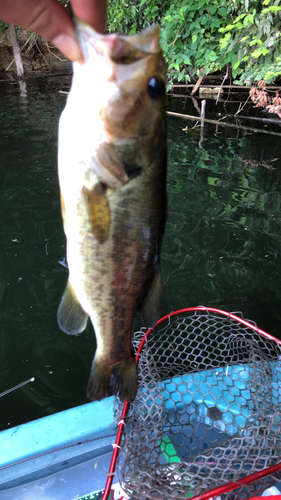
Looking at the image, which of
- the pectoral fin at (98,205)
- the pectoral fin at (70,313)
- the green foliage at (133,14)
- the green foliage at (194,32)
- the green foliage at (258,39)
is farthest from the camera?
the green foliage at (133,14)

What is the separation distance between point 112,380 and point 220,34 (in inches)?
511

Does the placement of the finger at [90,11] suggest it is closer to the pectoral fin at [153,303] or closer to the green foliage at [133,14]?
the pectoral fin at [153,303]

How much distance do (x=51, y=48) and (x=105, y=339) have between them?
95.2ft

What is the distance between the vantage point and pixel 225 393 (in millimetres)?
2762

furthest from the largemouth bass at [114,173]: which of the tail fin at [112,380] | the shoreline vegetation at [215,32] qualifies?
the shoreline vegetation at [215,32]

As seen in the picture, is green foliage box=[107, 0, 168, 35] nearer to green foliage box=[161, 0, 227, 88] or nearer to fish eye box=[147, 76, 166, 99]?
green foliage box=[161, 0, 227, 88]

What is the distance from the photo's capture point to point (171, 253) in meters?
5.61

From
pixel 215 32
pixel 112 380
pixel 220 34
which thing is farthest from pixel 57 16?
pixel 215 32

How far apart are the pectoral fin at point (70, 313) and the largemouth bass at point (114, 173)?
10 mm

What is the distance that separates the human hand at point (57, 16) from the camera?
120cm

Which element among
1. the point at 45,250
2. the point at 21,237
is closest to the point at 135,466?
the point at 45,250

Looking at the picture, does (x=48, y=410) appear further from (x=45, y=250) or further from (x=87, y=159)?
(x=87, y=159)

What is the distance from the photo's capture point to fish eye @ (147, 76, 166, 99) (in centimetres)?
125

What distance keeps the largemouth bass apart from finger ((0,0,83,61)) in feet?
0.15
